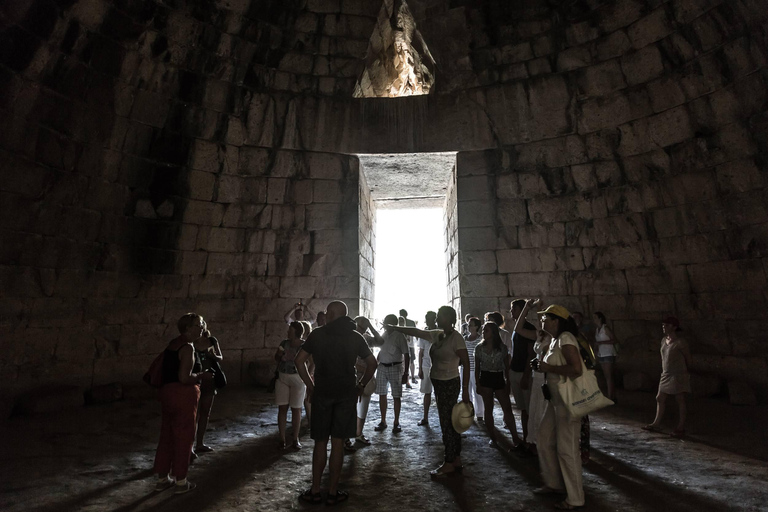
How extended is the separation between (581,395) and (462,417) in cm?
97

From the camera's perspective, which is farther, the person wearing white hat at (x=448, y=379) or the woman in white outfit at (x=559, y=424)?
the person wearing white hat at (x=448, y=379)

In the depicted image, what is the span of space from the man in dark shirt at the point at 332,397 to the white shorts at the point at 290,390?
1.20 m

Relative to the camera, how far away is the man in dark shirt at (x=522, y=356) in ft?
14.5

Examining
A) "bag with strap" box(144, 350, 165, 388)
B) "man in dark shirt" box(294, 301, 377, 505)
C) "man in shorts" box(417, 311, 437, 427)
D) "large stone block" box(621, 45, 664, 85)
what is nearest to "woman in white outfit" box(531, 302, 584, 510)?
"man in dark shirt" box(294, 301, 377, 505)

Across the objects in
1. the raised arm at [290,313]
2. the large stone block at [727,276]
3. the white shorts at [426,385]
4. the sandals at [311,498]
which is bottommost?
the sandals at [311,498]

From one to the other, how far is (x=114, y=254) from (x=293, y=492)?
18.1ft

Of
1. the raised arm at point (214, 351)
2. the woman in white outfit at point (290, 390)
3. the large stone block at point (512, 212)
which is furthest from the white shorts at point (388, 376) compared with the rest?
the large stone block at point (512, 212)

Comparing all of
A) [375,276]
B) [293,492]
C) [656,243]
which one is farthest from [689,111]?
[293,492]

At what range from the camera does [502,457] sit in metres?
4.26

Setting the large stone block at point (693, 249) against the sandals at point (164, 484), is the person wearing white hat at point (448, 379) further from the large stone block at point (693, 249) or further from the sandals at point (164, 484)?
the large stone block at point (693, 249)

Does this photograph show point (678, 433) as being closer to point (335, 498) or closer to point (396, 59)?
point (335, 498)

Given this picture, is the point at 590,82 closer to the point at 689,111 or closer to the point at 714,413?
the point at 689,111

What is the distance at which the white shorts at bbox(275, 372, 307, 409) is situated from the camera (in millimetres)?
4551

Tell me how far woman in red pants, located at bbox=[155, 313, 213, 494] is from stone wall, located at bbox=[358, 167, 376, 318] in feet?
16.6
